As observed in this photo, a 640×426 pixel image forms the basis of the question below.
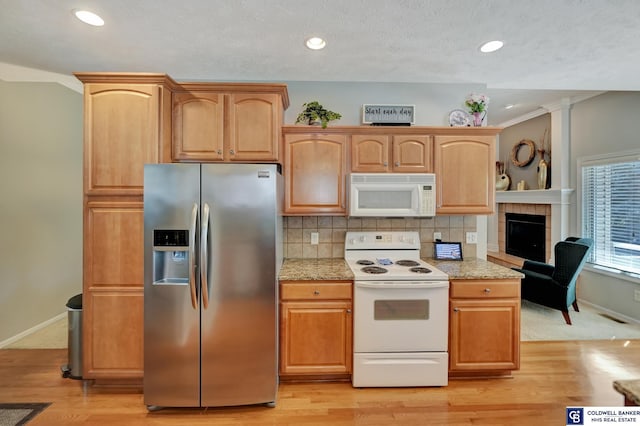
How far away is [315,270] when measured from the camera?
8.36ft

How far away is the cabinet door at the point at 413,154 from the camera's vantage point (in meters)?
2.79

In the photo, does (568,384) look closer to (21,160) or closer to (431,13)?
(431,13)

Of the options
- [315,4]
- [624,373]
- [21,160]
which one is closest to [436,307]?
[624,373]

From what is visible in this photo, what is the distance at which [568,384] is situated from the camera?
2455mm

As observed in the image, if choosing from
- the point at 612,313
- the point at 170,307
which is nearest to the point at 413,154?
the point at 170,307

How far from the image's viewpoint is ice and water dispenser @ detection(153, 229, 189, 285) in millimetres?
2129

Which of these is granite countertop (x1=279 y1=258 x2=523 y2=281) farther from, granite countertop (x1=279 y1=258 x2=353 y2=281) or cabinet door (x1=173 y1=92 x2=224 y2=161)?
cabinet door (x1=173 y1=92 x2=224 y2=161)

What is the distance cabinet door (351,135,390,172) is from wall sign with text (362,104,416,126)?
0.33m

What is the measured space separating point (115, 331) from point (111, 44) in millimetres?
2221

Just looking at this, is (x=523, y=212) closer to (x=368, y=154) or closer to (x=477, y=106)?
(x=477, y=106)

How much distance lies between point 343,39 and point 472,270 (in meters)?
2.10

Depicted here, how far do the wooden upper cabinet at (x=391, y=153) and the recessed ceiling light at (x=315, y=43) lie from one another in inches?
30.2

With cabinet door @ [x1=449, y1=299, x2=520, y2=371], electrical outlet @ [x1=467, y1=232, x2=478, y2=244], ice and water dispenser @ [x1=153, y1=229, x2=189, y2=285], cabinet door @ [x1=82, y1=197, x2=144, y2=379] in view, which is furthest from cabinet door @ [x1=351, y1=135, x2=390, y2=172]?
cabinet door @ [x1=82, y1=197, x2=144, y2=379]

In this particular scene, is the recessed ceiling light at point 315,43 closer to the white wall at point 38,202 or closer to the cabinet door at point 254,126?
the cabinet door at point 254,126
